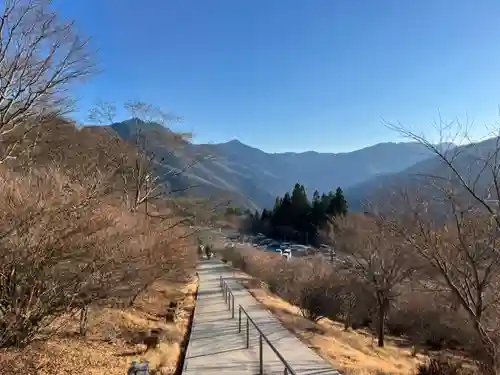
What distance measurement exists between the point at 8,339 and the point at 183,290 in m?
18.5

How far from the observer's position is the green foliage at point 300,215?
64006 mm

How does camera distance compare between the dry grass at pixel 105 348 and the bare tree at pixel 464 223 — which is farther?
the dry grass at pixel 105 348

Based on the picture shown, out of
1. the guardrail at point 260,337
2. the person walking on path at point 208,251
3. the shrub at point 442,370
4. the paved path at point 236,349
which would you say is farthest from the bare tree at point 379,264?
the person walking on path at point 208,251

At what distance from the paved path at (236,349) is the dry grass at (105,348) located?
1.83 feet

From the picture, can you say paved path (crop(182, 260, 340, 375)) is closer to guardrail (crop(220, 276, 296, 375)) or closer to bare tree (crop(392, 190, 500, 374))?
guardrail (crop(220, 276, 296, 375))

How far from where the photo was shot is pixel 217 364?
938 cm

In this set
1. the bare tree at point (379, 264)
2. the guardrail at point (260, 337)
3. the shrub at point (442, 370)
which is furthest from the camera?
the bare tree at point (379, 264)

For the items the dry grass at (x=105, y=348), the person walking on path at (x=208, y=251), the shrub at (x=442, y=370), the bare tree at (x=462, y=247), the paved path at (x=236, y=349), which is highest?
the bare tree at (x=462, y=247)

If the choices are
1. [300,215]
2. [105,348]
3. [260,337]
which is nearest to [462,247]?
[260,337]

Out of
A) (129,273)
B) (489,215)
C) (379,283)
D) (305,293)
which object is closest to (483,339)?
(489,215)

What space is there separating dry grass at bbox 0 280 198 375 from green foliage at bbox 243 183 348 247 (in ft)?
156

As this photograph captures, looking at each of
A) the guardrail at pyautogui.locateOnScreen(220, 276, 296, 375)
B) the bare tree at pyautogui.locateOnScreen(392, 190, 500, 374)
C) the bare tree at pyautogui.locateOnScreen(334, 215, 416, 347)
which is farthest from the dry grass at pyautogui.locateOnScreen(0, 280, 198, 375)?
the bare tree at pyautogui.locateOnScreen(334, 215, 416, 347)

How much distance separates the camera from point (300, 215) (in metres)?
73.2

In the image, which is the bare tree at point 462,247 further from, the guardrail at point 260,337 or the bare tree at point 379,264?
the bare tree at point 379,264
